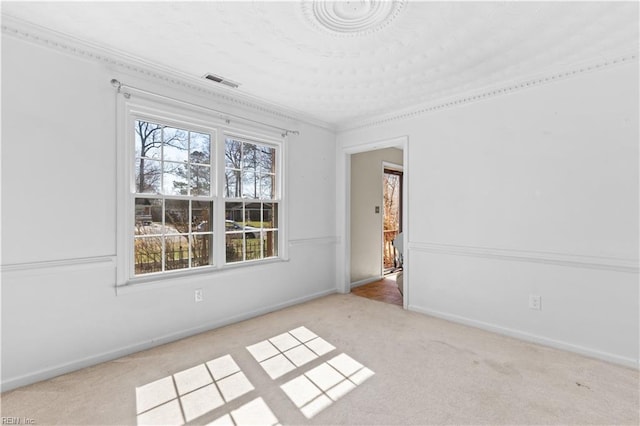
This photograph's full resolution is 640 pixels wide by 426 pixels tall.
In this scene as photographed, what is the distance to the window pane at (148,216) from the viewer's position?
8.72 feet

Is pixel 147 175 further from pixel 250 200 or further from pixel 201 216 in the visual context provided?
pixel 250 200

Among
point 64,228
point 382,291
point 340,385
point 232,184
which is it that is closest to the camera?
point 340,385

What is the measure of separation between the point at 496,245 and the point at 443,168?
39.2 inches

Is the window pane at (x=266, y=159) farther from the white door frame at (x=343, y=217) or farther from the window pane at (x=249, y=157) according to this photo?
the white door frame at (x=343, y=217)

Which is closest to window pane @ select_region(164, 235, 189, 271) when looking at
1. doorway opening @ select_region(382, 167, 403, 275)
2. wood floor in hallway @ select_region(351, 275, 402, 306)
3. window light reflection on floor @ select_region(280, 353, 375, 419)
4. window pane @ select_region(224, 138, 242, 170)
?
window pane @ select_region(224, 138, 242, 170)

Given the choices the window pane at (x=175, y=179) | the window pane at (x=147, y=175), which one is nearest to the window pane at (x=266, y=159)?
the window pane at (x=175, y=179)

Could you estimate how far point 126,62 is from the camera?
8.15ft

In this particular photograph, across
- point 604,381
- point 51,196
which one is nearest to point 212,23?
point 51,196

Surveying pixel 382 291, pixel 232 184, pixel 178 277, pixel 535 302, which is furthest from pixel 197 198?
pixel 535 302

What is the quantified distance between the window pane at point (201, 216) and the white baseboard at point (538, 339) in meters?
2.65

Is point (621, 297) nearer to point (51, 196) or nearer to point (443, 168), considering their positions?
point (443, 168)

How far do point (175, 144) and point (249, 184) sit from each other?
35.6 inches

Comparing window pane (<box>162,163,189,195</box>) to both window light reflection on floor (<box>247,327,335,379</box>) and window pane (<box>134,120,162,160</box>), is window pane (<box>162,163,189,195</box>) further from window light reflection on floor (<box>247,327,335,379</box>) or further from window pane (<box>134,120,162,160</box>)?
window light reflection on floor (<box>247,327,335,379</box>)

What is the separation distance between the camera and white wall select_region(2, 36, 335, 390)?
2037 mm
